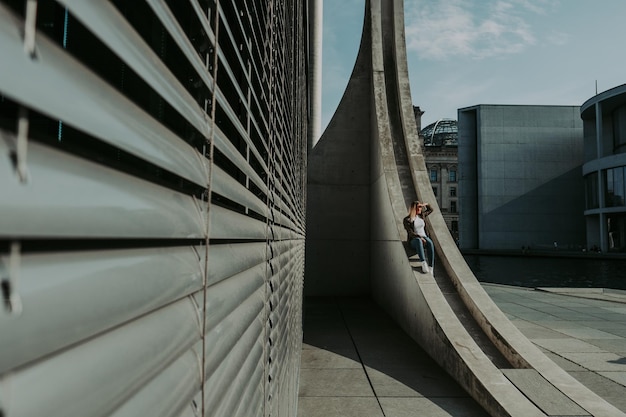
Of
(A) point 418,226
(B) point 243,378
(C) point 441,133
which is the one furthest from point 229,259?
(C) point 441,133

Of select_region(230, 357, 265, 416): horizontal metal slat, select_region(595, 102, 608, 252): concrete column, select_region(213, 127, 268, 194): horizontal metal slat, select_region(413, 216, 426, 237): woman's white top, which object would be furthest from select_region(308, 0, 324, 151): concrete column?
select_region(595, 102, 608, 252): concrete column

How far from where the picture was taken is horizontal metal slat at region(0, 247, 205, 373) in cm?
33

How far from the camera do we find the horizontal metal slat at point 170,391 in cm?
52

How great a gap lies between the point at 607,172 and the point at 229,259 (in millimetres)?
48135

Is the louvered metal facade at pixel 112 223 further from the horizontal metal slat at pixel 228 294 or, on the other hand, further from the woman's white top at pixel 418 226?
the woman's white top at pixel 418 226

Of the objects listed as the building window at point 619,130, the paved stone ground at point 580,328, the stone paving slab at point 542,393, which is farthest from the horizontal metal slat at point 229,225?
the building window at point 619,130

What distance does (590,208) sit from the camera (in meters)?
43.6

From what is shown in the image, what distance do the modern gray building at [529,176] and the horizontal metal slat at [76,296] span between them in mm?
51843

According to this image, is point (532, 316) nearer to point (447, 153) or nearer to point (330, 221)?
point (330, 221)

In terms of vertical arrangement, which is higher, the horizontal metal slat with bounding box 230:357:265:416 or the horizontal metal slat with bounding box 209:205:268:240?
the horizontal metal slat with bounding box 209:205:268:240

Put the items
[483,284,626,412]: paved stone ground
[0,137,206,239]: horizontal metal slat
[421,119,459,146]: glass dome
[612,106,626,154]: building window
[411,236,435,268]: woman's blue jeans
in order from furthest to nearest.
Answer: [421,119,459,146]: glass dome → [612,106,626,154]: building window → [411,236,435,268]: woman's blue jeans → [483,284,626,412]: paved stone ground → [0,137,206,239]: horizontal metal slat

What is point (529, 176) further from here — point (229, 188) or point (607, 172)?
point (229, 188)

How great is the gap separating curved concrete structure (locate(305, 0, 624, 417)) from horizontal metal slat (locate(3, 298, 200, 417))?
14.4 ft

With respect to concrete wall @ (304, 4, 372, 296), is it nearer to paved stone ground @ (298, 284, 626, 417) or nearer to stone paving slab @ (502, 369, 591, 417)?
paved stone ground @ (298, 284, 626, 417)
